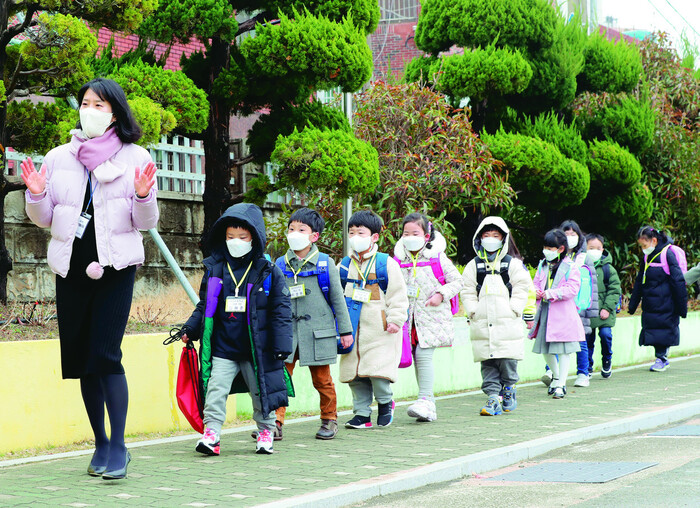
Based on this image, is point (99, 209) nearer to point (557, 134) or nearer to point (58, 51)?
point (58, 51)

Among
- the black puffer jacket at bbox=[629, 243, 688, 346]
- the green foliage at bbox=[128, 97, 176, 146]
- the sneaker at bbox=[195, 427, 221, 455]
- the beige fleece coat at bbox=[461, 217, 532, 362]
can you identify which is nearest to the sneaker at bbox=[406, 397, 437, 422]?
the beige fleece coat at bbox=[461, 217, 532, 362]

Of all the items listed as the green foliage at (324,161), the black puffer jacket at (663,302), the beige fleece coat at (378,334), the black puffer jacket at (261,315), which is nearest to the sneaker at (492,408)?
the beige fleece coat at (378,334)

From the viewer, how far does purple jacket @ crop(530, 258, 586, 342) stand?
11.1 meters

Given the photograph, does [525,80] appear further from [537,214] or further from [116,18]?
[116,18]

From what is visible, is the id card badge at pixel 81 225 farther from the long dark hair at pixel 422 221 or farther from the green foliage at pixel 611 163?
the green foliage at pixel 611 163

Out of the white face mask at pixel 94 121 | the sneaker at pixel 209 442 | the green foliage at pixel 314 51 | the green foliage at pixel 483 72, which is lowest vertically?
the sneaker at pixel 209 442

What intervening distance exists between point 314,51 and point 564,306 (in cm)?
382

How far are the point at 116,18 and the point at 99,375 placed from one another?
389cm

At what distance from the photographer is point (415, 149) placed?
13539 millimetres

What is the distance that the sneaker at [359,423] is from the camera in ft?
28.4

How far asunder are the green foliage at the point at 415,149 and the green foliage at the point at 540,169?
1509mm

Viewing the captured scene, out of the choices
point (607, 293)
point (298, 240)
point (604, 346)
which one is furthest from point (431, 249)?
point (604, 346)

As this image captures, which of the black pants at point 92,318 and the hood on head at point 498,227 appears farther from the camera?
the hood on head at point 498,227

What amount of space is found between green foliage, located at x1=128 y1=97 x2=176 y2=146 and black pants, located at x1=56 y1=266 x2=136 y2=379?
3107 millimetres
